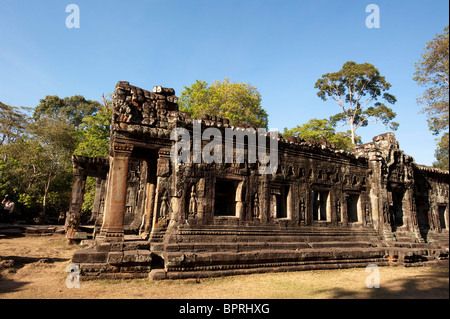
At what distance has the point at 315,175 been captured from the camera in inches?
431

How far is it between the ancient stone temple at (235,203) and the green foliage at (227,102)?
39.4 feet

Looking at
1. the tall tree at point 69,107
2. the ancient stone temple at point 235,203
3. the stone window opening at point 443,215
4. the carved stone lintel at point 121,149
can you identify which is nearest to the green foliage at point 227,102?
the ancient stone temple at point 235,203

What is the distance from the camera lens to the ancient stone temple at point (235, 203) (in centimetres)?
732

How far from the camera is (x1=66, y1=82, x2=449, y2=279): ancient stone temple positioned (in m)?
7.32

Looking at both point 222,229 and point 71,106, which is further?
point 71,106

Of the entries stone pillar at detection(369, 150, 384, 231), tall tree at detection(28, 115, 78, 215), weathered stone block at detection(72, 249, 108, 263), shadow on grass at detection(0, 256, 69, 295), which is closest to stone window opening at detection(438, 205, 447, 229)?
stone pillar at detection(369, 150, 384, 231)

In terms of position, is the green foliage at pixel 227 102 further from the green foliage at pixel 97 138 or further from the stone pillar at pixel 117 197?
the stone pillar at pixel 117 197

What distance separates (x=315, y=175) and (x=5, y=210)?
23055mm

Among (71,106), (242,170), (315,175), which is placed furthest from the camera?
(71,106)

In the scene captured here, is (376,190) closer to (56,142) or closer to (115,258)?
(115,258)
